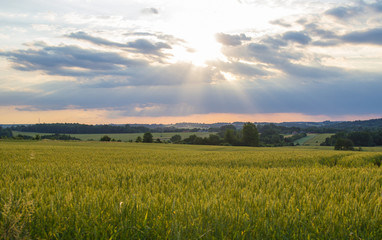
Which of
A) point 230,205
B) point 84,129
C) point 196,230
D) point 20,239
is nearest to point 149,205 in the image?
point 196,230

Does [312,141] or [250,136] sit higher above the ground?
[250,136]

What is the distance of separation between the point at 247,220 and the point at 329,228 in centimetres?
87

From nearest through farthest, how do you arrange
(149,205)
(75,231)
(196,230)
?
(196,230)
(75,231)
(149,205)

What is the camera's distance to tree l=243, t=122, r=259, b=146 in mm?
94938

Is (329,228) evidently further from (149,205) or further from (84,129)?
(84,129)

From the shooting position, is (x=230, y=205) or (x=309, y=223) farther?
(x=230, y=205)

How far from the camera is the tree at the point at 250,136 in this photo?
9494 cm

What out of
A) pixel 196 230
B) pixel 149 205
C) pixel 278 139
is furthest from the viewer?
pixel 278 139

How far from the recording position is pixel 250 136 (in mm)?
95062

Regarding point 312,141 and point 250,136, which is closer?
point 250,136

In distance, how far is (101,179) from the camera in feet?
17.4

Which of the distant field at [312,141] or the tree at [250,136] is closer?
the distant field at [312,141]

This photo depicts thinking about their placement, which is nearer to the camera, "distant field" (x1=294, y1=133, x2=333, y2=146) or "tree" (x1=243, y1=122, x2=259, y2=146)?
"distant field" (x1=294, y1=133, x2=333, y2=146)

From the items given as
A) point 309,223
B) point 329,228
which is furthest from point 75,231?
point 329,228
